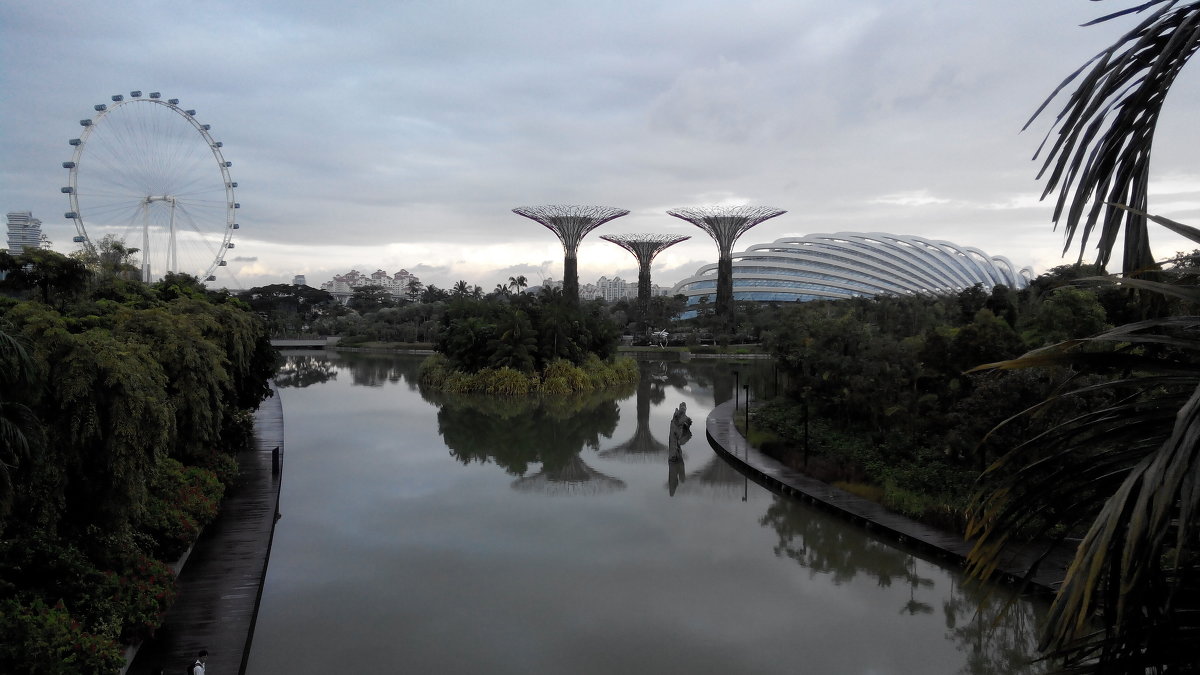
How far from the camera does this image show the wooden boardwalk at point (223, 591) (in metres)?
7.71

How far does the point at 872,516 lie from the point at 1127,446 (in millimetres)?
11618

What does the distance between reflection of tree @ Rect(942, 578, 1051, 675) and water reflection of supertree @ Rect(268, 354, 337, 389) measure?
31.4 metres

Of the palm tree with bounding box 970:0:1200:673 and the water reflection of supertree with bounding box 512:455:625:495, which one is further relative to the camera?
the water reflection of supertree with bounding box 512:455:625:495

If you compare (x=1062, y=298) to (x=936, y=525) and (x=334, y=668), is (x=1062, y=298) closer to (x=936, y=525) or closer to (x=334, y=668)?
(x=936, y=525)

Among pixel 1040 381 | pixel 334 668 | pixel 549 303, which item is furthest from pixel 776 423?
pixel 549 303

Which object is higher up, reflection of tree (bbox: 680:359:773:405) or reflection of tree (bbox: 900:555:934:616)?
reflection of tree (bbox: 680:359:773:405)

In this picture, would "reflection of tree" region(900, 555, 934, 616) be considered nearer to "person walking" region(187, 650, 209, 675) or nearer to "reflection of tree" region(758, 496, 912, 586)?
"reflection of tree" region(758, 496, 912, 586)

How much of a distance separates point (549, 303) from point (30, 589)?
3008 centimetres

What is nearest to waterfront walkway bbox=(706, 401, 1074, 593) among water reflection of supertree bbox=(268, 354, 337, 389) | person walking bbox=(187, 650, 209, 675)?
person walking bbox=(187, 650, 209, 675)

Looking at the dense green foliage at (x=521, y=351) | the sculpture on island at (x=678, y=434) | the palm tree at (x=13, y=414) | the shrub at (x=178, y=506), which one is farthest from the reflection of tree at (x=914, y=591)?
the dense green foliage at (x=521, y=351)

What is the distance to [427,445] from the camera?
2111cm

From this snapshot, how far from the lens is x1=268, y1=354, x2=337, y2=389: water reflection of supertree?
38.3 meters

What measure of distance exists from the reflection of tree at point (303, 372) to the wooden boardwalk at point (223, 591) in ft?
81.6

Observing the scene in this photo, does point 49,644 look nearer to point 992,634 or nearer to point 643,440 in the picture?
point 992,634
